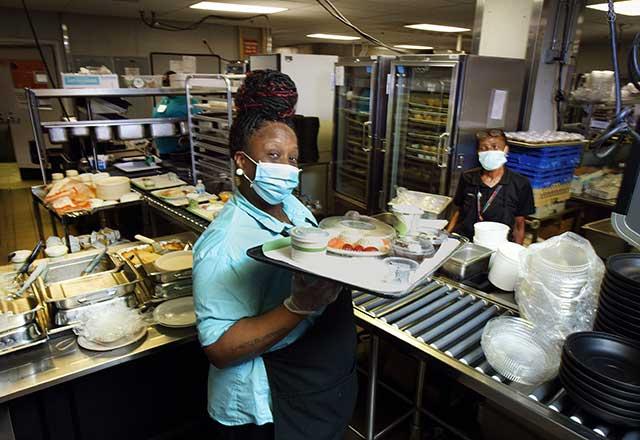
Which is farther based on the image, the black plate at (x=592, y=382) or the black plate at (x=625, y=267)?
the black plate at (x=625, y=267)

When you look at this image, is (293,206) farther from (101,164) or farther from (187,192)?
(101,164)

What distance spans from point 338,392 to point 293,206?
0.58m

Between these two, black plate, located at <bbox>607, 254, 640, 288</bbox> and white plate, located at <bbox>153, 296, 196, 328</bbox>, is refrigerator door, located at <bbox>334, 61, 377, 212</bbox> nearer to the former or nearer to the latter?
white plate, located at <bbox>153, 296, 196, 328</bbox>

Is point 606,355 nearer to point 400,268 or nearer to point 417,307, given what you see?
point 417,307

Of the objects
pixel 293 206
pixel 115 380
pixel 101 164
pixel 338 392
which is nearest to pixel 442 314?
pixel 338 392

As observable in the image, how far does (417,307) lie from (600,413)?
706mm

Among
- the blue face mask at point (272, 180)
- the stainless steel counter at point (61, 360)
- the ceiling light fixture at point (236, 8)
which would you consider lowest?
the stainless steel counter at point (61, 360)

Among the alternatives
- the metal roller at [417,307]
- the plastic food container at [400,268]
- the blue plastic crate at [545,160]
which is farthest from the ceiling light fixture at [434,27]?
the plastic food container at [400,268]

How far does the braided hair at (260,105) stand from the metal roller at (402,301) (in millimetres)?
818

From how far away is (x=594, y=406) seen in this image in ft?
3.61

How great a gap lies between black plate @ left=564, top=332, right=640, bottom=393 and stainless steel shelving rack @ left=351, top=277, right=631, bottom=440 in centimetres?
13

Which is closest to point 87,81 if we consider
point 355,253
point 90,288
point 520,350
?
point 90,288

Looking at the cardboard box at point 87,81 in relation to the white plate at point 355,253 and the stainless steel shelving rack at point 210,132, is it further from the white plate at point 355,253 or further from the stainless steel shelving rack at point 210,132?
the white plate at point 355,253

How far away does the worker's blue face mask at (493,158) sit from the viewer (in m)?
2.86
